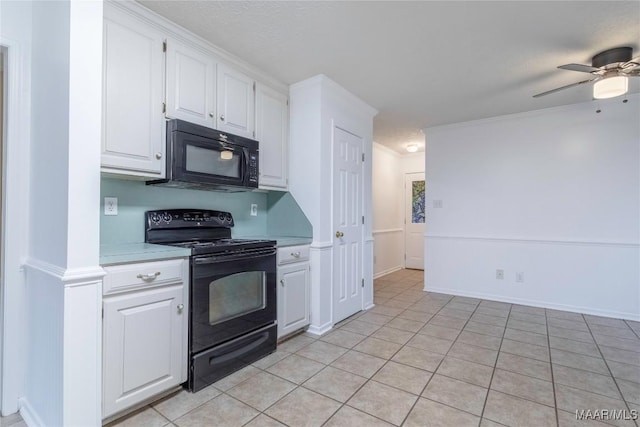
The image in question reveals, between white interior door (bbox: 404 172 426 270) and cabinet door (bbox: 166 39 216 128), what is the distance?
4.85 m

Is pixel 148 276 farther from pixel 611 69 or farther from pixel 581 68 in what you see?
pixel 611 69

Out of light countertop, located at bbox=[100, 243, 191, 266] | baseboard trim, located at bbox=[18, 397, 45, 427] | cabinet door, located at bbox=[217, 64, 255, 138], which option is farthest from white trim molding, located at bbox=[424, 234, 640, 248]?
baseboard trim, located at bbox=[18, 397, 45, 427]

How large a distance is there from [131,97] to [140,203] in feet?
2.43

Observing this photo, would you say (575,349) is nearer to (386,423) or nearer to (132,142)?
(386,423)

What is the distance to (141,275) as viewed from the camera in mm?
1667

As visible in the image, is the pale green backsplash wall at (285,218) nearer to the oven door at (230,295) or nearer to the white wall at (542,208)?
the oven door at (230,295)

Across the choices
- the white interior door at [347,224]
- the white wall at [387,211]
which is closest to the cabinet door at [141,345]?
the white interior door at [347,224]

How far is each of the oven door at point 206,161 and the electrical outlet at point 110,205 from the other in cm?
45

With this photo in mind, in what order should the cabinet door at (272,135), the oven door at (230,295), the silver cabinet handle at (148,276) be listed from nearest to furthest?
1. the silver cabinet handle at (148,276)
2. the oven door at (230,295)
3. the cabinet door at (272,135)

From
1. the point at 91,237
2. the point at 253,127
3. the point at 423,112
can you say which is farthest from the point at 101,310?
the point at 423,112

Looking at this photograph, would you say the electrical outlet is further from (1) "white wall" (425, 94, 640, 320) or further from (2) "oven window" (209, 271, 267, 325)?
(1) "white wall" (425, 94, 640, 320)

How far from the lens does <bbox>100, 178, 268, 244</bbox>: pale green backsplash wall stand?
2.05 m

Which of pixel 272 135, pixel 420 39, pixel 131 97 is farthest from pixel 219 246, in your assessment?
pixel 420 39

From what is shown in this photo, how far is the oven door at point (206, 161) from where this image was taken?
2.05 meters
